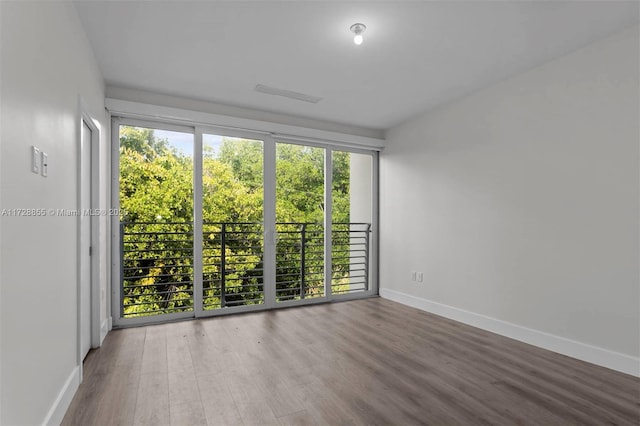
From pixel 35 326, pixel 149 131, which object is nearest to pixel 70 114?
pixel 35 326

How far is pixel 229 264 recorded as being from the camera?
13.5ft

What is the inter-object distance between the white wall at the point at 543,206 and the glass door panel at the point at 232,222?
81.4 inches

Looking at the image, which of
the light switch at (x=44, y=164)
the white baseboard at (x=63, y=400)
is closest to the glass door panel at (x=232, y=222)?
the white baseboard at (x=63, y=400)

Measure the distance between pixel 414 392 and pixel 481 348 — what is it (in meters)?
1.13

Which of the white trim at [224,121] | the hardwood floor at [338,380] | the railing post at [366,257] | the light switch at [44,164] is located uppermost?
the white trim at [224,121]

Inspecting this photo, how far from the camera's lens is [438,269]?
4160 millimetres

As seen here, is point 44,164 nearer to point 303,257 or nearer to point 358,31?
point 358,31

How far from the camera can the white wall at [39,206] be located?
4.37 ft

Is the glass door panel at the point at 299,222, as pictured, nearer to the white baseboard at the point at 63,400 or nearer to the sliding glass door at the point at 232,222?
the sliding glass door at the point at 232,222

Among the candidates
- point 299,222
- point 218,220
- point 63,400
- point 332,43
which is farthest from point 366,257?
point 63,400

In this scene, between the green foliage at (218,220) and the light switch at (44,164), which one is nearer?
the light switch at (44,164)

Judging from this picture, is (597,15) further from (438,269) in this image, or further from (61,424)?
(61,424)

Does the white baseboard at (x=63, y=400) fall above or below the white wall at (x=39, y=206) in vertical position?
below

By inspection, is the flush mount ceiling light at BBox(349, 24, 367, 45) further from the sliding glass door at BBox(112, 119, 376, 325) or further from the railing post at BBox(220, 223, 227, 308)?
the railing post at BBox(220, 223, 227, 308)
